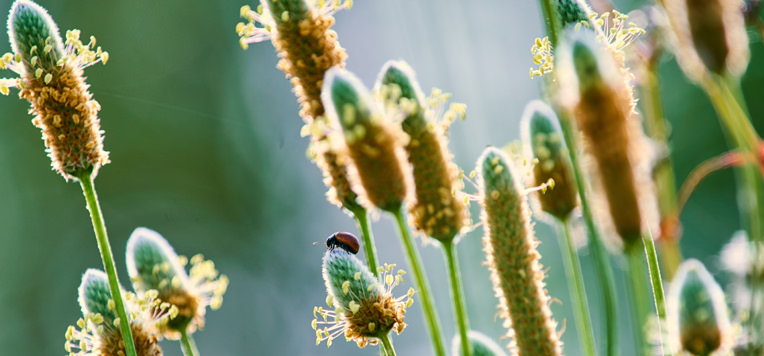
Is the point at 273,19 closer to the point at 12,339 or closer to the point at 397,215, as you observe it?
the point at 397,215

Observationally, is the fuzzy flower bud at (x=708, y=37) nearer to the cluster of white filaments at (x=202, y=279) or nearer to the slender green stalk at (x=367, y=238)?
the slender green stalk at (x=367, y=238)

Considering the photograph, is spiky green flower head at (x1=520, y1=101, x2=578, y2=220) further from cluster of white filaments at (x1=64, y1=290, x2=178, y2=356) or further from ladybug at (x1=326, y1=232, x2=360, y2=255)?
cluster of white filaments at (x1=64, y1=290, x2=178, y2=356)

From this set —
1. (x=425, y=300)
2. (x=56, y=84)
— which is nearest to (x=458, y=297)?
(x=425, y=300)

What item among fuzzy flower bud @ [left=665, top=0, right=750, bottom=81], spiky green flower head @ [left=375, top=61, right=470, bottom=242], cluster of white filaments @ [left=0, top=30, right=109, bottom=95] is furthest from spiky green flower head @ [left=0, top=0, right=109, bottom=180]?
fuzzy flower bud @ [left=665, top=0, right=750, bottom=81]

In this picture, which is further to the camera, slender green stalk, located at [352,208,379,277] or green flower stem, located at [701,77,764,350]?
slender green stalk, located at [352,208,379,277]

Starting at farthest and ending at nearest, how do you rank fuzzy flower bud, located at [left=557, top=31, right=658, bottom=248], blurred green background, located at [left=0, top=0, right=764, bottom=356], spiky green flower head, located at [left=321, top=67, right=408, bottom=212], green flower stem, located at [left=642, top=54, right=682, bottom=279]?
blurred green background, located at [left=0, top=0, right=764, bottom=356] → green flower stem, located at [left=642, top=54, right=682, bottom=279] → spiky green flower head, located at [left=321, top=67, right=408, bottom=212] → fuzzy flower bud, located at [left=557, top=31, right=658, bottom=248]

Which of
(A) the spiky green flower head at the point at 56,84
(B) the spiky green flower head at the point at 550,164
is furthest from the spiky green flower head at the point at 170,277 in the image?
(B) the spiky green flower head at the point at 550,164
